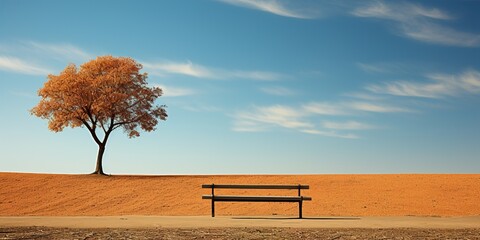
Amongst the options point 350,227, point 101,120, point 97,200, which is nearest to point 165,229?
point 350,227

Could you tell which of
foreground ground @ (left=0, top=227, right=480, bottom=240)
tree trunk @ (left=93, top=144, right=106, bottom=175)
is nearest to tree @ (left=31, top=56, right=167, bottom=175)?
tree trunk @ (left=93, top=144, right=106, bottom=175)

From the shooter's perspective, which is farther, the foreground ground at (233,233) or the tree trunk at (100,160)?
the tree trunk at (100,160)

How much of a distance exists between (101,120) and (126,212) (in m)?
17.9

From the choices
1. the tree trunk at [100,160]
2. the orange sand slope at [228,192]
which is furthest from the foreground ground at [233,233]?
the tree trunk at [100,160]

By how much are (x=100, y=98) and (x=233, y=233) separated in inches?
1137

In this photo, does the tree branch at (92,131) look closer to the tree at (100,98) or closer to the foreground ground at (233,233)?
the tree at (100,98)

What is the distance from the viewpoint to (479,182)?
29.5m

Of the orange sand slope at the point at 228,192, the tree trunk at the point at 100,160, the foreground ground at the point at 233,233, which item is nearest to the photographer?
the foreground ground at the point at 233,233

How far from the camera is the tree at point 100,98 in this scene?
39125 mm

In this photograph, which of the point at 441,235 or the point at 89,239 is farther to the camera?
the point at 441,235

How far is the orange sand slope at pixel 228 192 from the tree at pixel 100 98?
574 centimetres

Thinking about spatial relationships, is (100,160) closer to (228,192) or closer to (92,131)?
(92,131)

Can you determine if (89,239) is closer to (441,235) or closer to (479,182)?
(441,235)

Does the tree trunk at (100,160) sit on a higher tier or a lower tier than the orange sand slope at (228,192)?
higher
